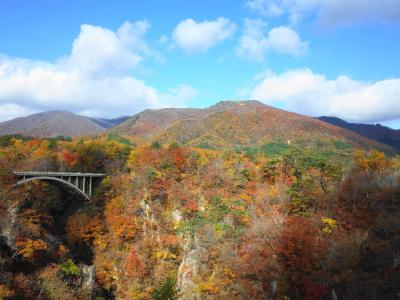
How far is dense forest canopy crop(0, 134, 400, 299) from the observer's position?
28172 millimetres

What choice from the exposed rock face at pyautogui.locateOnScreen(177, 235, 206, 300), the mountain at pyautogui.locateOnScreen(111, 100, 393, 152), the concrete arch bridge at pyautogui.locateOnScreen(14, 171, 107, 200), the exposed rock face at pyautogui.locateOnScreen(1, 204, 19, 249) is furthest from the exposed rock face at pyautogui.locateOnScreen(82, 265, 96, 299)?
the mountain at pyautogui.locateOnScreen(111, 100, 393, 152)

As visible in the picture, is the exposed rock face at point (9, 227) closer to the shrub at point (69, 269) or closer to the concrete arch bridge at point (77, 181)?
the concrete arch bridge at point (77, 181)

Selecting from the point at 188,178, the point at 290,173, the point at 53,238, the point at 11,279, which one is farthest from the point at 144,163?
the point at 11,279

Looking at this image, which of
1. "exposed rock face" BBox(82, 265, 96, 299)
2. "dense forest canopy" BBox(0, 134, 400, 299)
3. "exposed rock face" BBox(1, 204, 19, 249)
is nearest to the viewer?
"dense forest canopy" BBox(0, 134, 400, 299)

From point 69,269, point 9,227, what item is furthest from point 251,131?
point 9,227

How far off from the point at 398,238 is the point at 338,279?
7042 millimetres

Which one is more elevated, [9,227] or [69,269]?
[9,227]

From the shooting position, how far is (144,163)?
51.3 meters

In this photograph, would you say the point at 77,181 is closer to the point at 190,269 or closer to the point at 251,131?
the point at 190,269

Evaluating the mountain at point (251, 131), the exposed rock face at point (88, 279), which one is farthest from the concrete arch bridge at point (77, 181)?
the mountain at point (251, 131)

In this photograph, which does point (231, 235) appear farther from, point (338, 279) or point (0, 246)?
point (0, 246)

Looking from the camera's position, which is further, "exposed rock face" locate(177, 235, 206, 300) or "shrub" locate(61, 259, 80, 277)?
"shrub" locate(61, 259, 80, 277)

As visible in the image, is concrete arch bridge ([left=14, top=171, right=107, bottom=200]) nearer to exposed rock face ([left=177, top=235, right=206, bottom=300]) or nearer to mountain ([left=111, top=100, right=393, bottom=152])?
exposed rock face ([left=177, top=235, right=206, bottom=300])

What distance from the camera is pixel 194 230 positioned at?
38438 millimetres
